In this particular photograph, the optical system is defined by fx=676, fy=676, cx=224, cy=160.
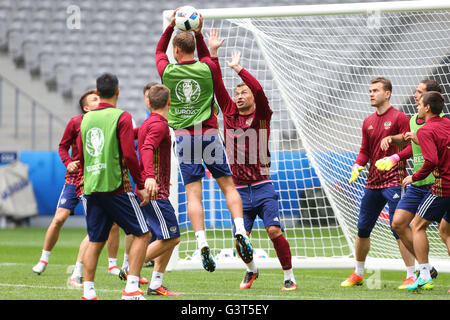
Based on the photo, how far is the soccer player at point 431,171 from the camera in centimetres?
585

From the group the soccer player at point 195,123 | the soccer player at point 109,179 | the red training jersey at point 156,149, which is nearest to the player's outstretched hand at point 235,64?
the soccer player at point 195,123

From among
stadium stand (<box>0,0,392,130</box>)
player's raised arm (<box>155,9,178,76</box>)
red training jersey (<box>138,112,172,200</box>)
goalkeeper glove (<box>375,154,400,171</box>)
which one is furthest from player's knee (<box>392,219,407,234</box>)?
stadium stand (<box>0,0,392,130</box>)

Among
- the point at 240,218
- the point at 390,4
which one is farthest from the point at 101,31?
the point at 240,218

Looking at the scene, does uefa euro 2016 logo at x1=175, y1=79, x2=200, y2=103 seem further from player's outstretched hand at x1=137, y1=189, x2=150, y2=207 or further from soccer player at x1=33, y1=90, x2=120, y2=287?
soccer player at x1=33, y1=90, x2=120, y2=287

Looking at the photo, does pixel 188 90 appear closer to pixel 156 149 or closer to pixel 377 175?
pixel 156 149

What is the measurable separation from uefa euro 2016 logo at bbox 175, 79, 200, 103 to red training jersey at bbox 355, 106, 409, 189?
1833 mm

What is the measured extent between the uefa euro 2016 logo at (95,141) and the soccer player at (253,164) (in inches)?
60.2

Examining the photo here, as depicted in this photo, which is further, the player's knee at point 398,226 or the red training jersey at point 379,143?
the red training jersey at point 379,143

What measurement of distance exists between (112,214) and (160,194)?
2.98 ft

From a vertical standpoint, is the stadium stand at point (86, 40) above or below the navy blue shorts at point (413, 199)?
above

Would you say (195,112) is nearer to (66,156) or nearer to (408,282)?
(66,156)

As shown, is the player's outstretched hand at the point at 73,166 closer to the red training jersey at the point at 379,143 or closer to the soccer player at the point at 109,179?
the soccer player at the point at 109,179

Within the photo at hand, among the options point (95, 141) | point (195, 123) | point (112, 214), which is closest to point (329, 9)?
point (195, 123)

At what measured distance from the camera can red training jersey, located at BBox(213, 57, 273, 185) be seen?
254 inches
